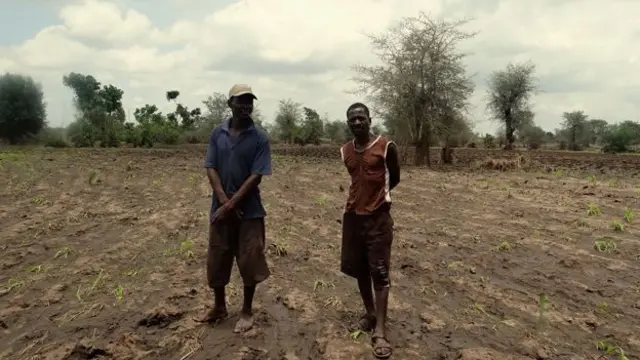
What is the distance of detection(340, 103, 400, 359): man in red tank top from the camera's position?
4.12 metres

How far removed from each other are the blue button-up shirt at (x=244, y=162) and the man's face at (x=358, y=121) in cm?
67

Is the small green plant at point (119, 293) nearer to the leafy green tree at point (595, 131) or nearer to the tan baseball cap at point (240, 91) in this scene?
the tan baseball cap at point (240, 91)

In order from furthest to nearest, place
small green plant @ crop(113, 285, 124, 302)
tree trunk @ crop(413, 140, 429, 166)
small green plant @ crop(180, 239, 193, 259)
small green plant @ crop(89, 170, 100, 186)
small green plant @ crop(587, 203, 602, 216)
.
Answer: tree trunk @ crop(413, 140, 429, 166), small green plant @ crop(89, 170, 100, 186), small green plant @ crop(587, 203, 602, 216), small green plant @ crop(180, 239, 193, 259), small green plant @ crop(113, 285, 124, 302)

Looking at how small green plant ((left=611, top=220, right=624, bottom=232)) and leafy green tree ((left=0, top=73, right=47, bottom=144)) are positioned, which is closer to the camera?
small green plant ((left=611, top=220, right=624, bottom=232))

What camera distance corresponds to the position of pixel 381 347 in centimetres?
396

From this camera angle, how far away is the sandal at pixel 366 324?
14.3 feet

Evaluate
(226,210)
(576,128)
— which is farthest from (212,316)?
(576,128)

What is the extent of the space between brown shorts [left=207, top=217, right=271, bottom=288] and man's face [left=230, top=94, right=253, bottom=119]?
0.79 m

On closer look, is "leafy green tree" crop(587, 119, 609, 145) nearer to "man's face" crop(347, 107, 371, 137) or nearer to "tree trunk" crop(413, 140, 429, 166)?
"tree trunk" crop(413, 140, 429, 166)

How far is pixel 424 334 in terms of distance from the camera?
4.45m

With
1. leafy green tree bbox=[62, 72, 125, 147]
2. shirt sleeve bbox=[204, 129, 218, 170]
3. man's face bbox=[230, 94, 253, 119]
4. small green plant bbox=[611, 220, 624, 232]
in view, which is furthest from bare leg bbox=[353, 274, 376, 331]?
leafy green tree bbox=[62, 72, 125, 147]

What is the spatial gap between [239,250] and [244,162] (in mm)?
675

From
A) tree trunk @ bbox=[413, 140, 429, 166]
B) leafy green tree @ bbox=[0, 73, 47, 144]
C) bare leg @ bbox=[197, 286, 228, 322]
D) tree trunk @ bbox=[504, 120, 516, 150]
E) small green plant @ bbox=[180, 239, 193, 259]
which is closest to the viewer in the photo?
bare leg @ bbox=[197, 286, 228, 322]

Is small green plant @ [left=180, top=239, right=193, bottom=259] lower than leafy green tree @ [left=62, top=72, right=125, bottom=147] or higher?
lower
